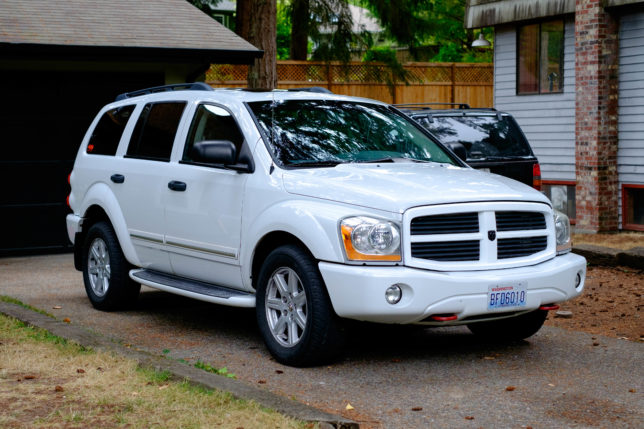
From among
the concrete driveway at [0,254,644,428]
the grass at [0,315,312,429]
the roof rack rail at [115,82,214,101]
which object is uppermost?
the roof rack rail at [115,82,214,101]

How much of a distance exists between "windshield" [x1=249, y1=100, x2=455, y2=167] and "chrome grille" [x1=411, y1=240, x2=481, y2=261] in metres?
1.23

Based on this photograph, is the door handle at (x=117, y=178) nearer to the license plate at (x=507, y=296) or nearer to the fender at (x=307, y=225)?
the fender at (x=307, y=225)

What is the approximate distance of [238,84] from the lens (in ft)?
78.3

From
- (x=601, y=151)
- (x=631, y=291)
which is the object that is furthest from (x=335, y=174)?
(x=601, y=151)

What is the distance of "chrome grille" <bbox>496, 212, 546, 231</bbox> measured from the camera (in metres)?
7.10

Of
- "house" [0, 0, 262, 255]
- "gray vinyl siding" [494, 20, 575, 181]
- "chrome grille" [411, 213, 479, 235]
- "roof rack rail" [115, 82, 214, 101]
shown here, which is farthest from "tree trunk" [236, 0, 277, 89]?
"chrome grille" [411, 213, 479, 235]

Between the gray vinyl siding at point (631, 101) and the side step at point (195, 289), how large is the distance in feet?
35.5

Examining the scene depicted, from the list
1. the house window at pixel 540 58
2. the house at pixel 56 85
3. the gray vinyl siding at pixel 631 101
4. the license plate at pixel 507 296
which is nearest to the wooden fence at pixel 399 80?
the house window at pixel 540 58

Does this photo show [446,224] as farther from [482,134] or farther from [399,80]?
[399,80]

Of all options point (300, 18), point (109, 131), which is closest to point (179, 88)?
point (109, 131)

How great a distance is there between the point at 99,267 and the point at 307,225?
3.42 m

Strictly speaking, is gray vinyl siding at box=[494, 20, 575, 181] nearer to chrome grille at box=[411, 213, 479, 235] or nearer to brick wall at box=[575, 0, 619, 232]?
brick wall at box=[575, 0, 619, 232]

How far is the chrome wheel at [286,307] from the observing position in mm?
7105

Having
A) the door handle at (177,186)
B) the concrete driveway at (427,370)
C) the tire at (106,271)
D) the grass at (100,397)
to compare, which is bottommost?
the concrete driveway at (427,370)
